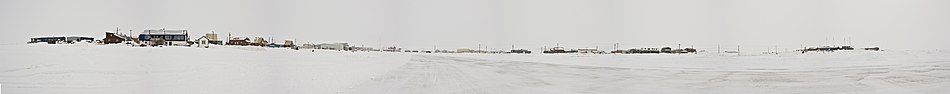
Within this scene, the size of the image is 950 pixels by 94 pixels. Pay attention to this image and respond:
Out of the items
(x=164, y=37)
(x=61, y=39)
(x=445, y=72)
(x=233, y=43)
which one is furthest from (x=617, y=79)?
(x=61, y=39)

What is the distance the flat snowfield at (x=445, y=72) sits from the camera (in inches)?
58.1

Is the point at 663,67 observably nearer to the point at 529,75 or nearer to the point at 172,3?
the point at 529,75

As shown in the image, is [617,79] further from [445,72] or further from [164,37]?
[164,37]

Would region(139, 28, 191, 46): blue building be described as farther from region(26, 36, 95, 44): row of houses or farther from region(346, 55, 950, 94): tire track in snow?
region(346, 55, 950, 94): tire track in snow

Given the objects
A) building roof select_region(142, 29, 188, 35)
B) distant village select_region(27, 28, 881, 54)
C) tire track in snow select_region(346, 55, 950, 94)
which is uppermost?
building roof select_region(142, 29, 188, 35)

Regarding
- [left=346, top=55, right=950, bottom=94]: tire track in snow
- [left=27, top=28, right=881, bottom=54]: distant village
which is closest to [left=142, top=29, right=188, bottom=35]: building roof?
[left=27, top=28, right=881, bottom=54]: distant village

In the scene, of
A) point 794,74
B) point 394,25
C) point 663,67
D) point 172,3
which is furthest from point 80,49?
point 794,74

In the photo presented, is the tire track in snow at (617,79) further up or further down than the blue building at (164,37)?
further down

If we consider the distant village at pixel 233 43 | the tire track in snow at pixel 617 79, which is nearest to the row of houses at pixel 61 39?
the distant village at pixel 233 43

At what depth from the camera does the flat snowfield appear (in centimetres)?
148

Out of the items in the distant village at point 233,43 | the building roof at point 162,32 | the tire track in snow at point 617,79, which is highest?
the building roof at point 162,32

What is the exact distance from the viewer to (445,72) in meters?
1.51

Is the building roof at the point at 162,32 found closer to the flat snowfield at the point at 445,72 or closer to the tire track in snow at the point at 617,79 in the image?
the flat snowfield at the point at 445,72

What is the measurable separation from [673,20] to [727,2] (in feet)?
0.31
